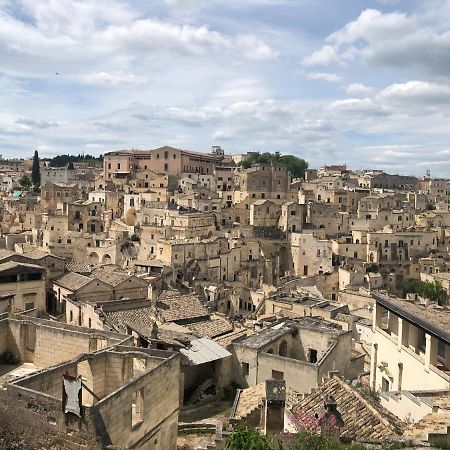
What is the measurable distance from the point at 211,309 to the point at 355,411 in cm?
2439

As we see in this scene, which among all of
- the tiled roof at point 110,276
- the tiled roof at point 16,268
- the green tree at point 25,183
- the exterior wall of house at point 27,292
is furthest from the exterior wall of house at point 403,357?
the green tree at point 25,183

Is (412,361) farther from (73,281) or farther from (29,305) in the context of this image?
(73,281)

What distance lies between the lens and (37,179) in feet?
302

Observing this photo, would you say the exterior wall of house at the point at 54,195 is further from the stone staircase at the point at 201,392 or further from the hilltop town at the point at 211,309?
the stone staircase at the point at 201,392

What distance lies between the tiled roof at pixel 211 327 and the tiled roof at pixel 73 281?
8028 millimetres

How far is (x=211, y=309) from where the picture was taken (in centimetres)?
3719

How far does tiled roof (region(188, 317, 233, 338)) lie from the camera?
27109 millimetres

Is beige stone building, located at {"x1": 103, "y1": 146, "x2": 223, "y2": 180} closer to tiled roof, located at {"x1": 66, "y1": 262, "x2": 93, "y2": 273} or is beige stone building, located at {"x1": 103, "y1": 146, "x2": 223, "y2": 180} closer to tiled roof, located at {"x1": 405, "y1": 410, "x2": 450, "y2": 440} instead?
tiled roof, located at {"x1": 66, "y1": 262, "x2": 93, "y2": 273}

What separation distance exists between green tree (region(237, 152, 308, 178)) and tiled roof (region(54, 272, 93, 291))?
7116 cm

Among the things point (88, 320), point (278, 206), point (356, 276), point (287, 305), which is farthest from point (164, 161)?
point (88, 320)

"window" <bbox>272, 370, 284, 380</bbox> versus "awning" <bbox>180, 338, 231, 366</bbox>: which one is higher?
"awning" <bbox>180, 338, 231, 366</bbox>

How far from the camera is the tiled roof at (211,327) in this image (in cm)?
2711

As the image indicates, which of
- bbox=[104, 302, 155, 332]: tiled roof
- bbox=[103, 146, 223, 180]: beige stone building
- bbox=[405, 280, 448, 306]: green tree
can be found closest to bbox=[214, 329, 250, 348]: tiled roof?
bbox=[104, 302, 155, 332]: tiled roof

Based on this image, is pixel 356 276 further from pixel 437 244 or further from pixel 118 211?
pixel 118 211
